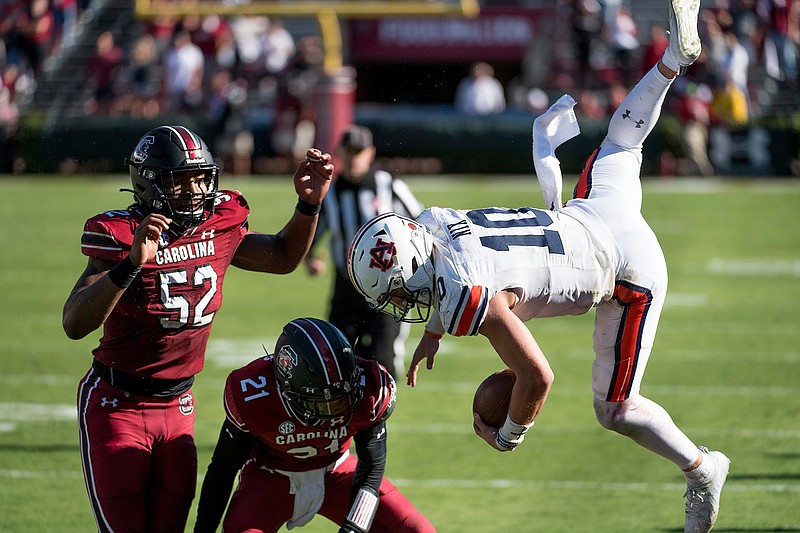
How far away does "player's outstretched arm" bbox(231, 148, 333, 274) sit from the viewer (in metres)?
4.34

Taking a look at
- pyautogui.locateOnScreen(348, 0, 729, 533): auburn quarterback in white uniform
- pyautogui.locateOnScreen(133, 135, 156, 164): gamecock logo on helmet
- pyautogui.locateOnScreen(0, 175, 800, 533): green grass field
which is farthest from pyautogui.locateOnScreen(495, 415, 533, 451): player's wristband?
pyautogui.locateOnScreen(133, 135, 156, 164): gamecock logo on helmet

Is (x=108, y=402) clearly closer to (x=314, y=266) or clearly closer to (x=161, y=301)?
(x=161, y=301)

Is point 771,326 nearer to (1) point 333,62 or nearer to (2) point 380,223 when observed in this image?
(2) point 380,223

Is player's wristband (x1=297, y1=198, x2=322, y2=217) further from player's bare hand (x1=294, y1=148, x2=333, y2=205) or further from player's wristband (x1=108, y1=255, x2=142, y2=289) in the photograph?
player's wristband (x1=108, y1=255, x2=142, y2=289)

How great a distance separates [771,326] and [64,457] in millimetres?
5570

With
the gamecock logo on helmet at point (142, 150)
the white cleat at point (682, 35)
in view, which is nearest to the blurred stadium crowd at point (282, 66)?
the white cleat at point (682, 35)

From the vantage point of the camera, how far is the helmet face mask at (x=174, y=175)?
395 cm

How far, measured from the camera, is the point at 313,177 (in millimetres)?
4363

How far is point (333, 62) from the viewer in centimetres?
1678

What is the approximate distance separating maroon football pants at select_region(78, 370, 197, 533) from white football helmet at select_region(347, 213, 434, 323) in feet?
2.64

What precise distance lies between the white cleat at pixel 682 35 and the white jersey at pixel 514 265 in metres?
0.80

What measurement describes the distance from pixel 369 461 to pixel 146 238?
994mm

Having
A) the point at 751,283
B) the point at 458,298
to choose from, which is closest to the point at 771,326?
the point at 751,283

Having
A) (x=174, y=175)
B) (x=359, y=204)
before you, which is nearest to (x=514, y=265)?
(x=174, y=175)
